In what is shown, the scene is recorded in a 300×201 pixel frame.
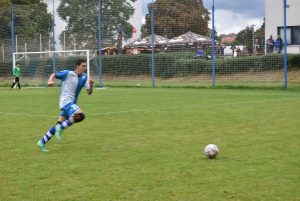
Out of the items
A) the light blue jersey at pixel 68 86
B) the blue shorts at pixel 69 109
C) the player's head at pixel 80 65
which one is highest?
the player's head at pixel 80 65

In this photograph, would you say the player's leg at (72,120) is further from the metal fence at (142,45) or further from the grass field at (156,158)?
the metal fence at (142,45)

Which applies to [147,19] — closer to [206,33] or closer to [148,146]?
[206,33]

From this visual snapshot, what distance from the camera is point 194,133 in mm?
11836

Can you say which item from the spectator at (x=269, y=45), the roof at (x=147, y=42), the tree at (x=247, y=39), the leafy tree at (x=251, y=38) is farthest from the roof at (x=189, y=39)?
the spectator at (x=269, y=45)

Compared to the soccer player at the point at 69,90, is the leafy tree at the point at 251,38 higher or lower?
higher

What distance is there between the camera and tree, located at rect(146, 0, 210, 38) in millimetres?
32188

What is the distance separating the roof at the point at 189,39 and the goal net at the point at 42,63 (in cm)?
557

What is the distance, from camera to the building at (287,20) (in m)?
33.8

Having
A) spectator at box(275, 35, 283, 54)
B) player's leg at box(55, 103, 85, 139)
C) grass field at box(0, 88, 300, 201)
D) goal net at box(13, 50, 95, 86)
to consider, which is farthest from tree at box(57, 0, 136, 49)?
player's leg at box(55, 103, 85, 139)

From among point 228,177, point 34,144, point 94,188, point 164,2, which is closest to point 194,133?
point 34,144

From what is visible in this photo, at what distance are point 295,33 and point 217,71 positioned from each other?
7.49 metres

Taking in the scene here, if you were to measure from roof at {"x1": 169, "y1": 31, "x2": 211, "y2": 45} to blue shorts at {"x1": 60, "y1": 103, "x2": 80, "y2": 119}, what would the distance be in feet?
69.1

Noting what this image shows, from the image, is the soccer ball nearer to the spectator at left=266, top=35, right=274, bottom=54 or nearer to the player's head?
the player's head

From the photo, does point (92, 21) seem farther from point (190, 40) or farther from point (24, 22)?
point (190, 40)
